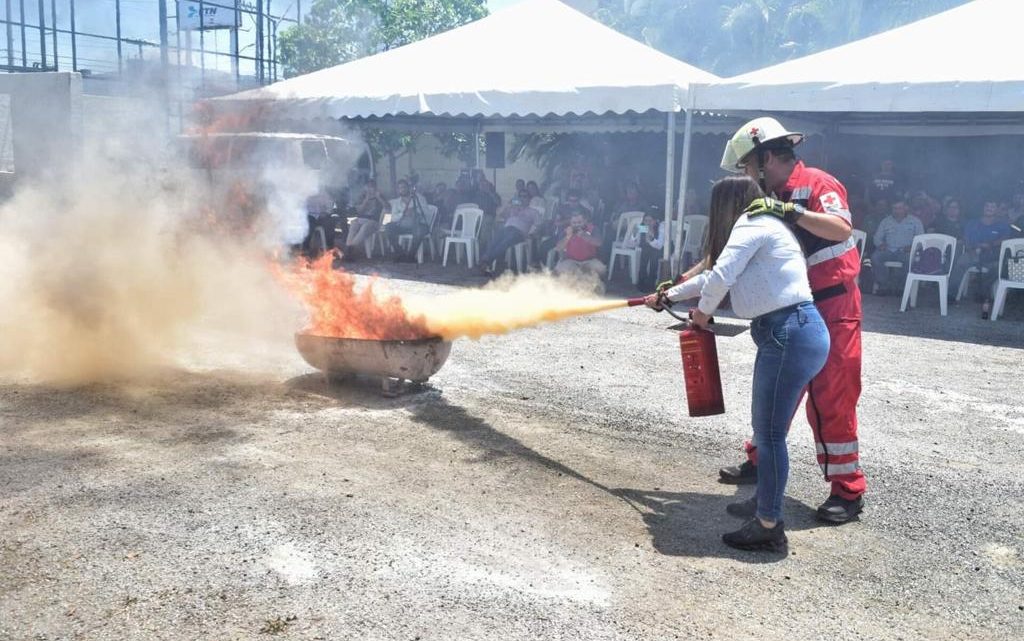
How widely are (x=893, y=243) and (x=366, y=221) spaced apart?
28.5 ft

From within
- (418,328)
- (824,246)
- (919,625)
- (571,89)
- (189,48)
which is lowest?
(919,625)

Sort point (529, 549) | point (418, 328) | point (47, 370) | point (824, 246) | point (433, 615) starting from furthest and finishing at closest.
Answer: point (47, 370) → point (418, 328) → point (824, 246) → point (529, 549) → point (433, 615)

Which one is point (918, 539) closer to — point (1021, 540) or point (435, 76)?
point (1021, 540)

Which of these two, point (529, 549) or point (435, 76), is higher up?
point (435, 76)

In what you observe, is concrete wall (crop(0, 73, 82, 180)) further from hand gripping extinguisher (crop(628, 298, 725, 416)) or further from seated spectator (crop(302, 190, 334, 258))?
hand gripping extinguisher (crop(628, 298, 725, 416))

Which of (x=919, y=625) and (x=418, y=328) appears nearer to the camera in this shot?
(x=919, y=625)

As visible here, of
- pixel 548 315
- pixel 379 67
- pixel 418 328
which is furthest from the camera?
pixel 379 67

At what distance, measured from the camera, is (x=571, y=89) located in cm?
1201

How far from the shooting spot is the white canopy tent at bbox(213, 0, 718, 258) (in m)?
11.7

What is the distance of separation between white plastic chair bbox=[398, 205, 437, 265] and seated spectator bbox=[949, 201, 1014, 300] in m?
8.43

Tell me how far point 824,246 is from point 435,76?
10.1 metres

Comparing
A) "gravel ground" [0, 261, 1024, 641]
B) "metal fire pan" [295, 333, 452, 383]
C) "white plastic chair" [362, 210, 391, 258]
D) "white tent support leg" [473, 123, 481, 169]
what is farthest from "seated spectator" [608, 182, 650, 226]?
"metal fire pan" [295, 333, 452, 383]

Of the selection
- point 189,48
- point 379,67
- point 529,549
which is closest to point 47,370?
point 529,549

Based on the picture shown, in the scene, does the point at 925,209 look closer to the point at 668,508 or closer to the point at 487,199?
the point at 487,199
